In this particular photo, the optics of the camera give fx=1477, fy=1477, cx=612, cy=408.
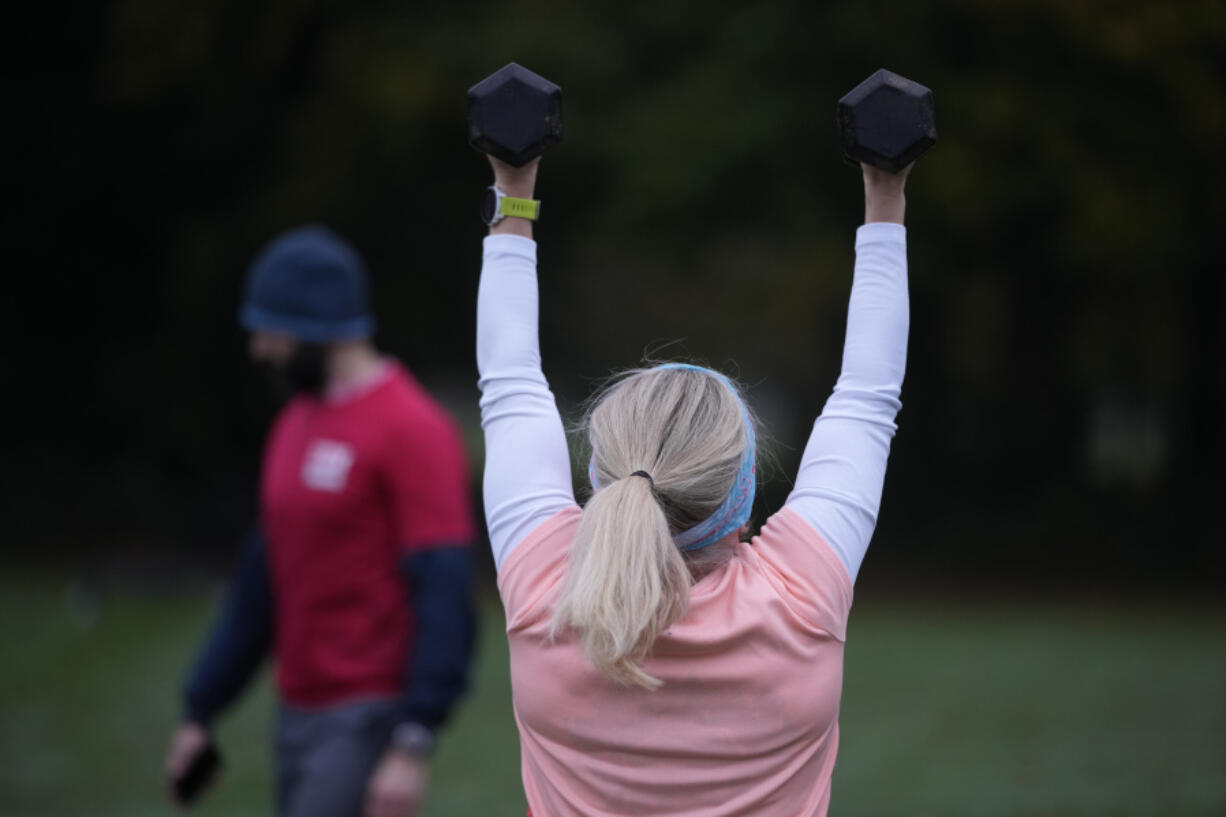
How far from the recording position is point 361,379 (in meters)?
4.43

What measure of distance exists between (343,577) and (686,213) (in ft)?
42.1

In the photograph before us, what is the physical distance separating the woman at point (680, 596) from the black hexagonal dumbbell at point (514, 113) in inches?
16.0

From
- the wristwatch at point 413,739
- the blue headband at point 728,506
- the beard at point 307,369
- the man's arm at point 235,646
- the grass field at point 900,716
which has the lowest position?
the grass field at point 900,716

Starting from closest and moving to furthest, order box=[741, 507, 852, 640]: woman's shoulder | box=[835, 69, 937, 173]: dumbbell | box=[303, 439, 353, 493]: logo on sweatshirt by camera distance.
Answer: box=[741, 507, 852, 640]: woman's shoulder < box=[835, 69, 937, 173]: dumbbell < box=[303, 439, 353, 493]: logo on sweatshirt

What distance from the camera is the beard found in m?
4.41

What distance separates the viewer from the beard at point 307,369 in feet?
14.5

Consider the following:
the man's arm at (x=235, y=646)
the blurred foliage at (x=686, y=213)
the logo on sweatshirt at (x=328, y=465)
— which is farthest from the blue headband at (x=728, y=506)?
the blurred foliage at (x=686, y=213)

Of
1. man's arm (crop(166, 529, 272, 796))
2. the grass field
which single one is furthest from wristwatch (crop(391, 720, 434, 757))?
the grass field

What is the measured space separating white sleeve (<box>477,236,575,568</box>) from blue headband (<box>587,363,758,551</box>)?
8 centimetres

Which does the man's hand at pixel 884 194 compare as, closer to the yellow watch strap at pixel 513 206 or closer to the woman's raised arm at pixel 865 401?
the woman's raised arm at pixel 865 401

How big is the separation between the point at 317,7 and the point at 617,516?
16.8 metres

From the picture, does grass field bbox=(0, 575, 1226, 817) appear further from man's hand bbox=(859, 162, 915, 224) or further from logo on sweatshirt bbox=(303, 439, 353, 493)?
man's hand bbox=(859, 162, 915, 224)

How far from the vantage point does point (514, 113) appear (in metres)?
2.21

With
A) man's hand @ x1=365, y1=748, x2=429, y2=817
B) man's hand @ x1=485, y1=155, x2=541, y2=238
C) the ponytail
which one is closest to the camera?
the ponytail
